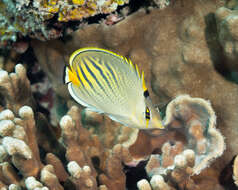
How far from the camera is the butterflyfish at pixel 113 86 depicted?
1.59m

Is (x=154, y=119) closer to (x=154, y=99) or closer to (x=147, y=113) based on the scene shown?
(x=147, y=113)

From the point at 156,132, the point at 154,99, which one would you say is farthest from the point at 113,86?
the point at 154,99

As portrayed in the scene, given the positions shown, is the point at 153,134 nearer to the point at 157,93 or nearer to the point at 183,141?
the point at 183,141

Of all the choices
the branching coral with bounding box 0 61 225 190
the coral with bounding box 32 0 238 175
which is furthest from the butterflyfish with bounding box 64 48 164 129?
the coral with bounding box 32 0 238 175

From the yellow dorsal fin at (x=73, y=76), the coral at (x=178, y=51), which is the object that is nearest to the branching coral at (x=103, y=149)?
the coral at (x=178, y=51)

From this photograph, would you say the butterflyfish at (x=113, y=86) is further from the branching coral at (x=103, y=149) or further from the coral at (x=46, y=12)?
the coral at (x=46, y=12)

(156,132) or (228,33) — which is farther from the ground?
(228,33)

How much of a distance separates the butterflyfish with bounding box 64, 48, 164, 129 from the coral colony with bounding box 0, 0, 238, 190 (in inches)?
18.4

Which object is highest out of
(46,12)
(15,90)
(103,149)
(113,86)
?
(46,12)

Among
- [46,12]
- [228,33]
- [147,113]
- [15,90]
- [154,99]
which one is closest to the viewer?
[147,113]

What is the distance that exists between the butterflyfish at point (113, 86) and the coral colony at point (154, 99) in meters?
0.47

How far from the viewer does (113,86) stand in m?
1.61

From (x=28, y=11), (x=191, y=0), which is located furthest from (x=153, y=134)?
(x=28, y=11)

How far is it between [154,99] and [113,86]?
130 centimetres
